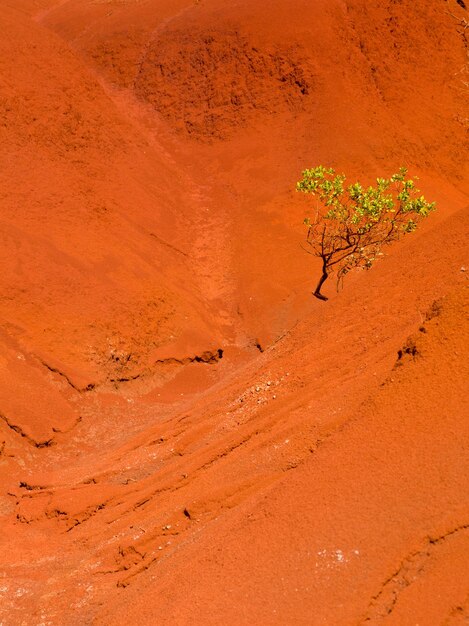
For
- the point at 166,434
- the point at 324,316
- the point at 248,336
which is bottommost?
the point at 166,434

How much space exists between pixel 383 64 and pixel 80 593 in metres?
15.6

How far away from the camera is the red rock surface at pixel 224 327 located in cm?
289

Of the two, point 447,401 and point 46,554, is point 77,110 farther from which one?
point 447,401

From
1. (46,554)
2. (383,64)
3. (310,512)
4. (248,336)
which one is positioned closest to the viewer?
(310,512)

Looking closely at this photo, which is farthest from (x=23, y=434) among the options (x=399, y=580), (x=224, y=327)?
(x=399, y=580)

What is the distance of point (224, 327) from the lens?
427 inches

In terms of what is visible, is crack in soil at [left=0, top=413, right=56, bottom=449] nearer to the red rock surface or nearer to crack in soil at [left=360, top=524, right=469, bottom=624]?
the red rock surface

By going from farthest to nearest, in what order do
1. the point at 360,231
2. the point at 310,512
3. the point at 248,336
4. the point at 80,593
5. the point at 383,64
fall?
the point at 383,64
the point at 248,336
the point at 360,231
the point at 80,593
the point at 310,512

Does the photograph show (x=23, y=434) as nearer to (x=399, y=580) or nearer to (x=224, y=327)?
(x=224, y=327)

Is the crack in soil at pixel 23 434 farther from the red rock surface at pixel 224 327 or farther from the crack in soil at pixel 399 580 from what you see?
the crack in soil at pixel 399 580

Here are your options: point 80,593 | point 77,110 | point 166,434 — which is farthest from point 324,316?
point 77,110

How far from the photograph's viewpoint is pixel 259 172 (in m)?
14.4

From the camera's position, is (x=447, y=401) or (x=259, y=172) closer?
(x=447, y=401)

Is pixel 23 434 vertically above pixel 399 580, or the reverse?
pixel 399 580
